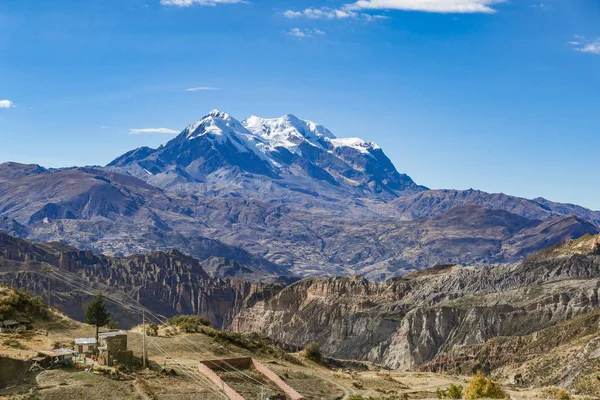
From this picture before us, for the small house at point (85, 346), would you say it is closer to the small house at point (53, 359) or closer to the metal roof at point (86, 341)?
the metal roof at point (86, 341)

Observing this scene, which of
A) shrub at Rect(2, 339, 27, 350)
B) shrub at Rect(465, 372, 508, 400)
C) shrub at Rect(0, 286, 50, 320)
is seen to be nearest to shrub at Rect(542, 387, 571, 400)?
shrub at Rect(465, 372, 508, 400)

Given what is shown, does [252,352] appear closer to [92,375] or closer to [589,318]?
[92,375]

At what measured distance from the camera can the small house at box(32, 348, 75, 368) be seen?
185 feet

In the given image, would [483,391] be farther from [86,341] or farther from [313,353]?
[86,341]

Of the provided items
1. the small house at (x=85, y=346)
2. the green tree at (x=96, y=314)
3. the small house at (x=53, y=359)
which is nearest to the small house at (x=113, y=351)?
the small house at (x=85, y=346)

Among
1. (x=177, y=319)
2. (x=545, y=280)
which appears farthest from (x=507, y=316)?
(x=177, y=319)

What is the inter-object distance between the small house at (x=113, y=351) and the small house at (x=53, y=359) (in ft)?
8.22

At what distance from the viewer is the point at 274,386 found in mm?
64500

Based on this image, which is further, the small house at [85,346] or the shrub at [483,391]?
the shrub at [483,391]

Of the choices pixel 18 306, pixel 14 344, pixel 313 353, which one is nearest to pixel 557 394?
pixel 313 353

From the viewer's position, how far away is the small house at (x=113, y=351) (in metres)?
59.5

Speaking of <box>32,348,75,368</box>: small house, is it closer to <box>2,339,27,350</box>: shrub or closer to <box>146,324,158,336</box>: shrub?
<box>2,339,27,350</box>: shrub

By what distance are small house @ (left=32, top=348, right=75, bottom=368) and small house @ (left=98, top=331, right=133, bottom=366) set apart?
98.6 inches

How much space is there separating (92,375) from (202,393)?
7412mm
